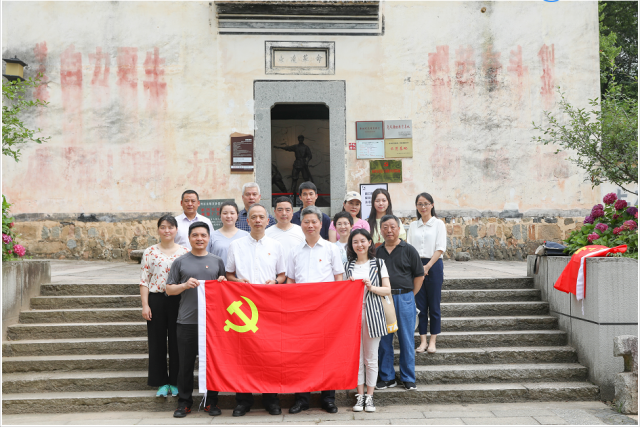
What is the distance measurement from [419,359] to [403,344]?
69 cm

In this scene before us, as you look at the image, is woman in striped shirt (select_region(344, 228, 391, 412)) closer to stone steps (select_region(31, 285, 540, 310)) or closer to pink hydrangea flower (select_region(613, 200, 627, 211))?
stone steps (select_region(31, 285, 540, 310))

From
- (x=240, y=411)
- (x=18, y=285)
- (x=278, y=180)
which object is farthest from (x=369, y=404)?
(x=278, y=180)

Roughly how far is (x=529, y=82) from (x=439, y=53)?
190cm

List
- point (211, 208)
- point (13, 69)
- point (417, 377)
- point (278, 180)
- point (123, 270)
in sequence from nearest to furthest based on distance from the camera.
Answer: point (417, 377) < point (123, 270) < point (13, 69) < point (211, 208) < point (278, 180)

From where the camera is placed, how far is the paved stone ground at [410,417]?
183 inches

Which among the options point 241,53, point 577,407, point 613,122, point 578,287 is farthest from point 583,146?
point 241,53

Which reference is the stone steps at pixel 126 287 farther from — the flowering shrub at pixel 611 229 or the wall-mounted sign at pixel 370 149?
the wall-mounted sign at pixel 370 149

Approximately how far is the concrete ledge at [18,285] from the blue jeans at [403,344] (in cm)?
413

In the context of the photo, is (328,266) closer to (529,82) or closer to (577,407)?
(577,407)

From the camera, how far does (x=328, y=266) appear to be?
4.96 meters

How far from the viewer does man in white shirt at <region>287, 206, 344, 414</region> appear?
4871 millimetres

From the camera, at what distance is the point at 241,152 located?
10719 millimetres

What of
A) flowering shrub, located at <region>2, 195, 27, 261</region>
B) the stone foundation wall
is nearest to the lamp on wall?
the stone foundation wall

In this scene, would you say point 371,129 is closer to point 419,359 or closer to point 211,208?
point 211,208
